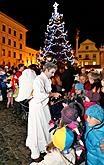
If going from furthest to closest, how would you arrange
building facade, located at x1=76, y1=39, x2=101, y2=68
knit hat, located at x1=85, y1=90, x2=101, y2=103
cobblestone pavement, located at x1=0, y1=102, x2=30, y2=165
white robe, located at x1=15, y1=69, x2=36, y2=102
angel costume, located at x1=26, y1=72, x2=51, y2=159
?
building facade, located at x1=76, y1=39, x2=101, y2=68
white robe, located at x1=15, y1=69, x2=36, y2=102
knit hat, located at x1=85, y1=90, x2=101, y2=103
cobblestone pavement, located at x1=0, y1=102, x2=30, y2=165
angel costume, located at x1=26, y1=72, x2=51, y2=159

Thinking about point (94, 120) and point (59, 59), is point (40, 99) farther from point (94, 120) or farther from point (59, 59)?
point (59, 59)

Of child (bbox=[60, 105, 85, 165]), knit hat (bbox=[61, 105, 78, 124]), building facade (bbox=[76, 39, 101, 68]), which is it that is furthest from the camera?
building facade (bbox=[76, 39, 101, 68])

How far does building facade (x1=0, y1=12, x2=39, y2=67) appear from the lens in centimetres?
5297

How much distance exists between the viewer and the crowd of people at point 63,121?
3.58 metres

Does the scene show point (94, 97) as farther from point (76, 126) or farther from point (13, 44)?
point (13, 44)

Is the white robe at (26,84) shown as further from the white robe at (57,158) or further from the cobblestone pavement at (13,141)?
the white robe at (57,158)

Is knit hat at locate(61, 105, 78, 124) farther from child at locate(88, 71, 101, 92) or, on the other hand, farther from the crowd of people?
child at locate(88, 71, 101, 92)

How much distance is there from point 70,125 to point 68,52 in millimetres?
25825

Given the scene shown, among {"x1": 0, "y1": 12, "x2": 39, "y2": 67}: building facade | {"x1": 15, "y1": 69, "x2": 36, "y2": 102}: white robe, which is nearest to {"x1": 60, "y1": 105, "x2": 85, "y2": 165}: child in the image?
{"x1": 15, "y1": 69, "x2": 36, "y2": 102}: white robe

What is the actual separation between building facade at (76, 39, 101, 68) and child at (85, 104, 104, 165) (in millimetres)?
69801

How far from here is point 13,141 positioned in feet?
23.6

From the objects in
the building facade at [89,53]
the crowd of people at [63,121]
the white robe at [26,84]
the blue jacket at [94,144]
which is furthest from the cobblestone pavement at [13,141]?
the building facade at [89,53]

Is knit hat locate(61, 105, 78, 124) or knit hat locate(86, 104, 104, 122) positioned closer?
knit hat locate(86, 104, 104, 122)

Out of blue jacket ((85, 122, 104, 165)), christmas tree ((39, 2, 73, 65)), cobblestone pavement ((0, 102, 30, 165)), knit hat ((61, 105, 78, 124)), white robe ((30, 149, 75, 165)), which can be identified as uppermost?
christmas tree ((39, 2, 73, 65))
